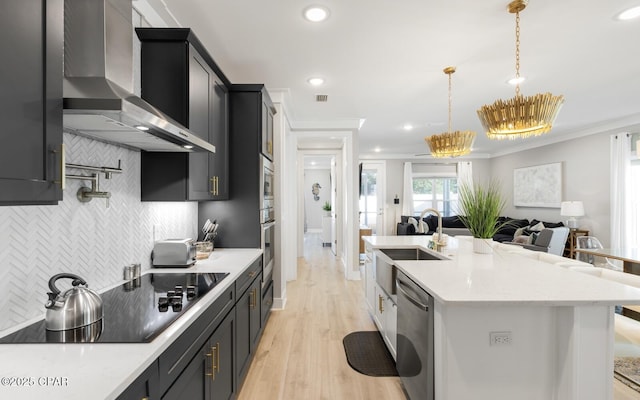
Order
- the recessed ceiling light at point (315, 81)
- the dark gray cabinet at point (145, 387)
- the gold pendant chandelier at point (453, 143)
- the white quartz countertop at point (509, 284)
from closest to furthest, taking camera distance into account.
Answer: the dark gray cabinet at point (145, 387) → the white quartz countertop at point (509, 284) → the recessed ceiling light at point (315, 81) → the gold pendant chandelier at point (453, 143)

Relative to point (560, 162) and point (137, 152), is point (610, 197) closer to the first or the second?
point (560, 162)

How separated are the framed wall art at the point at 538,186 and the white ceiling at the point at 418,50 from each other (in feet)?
7.79

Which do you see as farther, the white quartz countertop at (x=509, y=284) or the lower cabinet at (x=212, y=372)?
the white quartz countertop at (x=509, y=284)

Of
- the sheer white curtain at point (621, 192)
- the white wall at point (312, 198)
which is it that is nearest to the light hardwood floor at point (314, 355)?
the sheer white curtain at point (621, 192)

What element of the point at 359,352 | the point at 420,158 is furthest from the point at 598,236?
the point at 359,352

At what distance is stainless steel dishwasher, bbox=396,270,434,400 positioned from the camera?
159 cm

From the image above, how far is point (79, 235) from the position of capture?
154cm

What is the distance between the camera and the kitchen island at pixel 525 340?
1.42 m

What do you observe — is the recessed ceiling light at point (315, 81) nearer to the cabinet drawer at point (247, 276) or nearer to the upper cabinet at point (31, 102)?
the cabinet drawer at point (247, 276)

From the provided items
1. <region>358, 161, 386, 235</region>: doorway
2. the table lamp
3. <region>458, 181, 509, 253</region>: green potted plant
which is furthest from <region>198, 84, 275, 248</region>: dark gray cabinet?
<region>358, 161, 386, 235</region>: doorway

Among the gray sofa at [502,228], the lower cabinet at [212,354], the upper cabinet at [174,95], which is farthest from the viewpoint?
the gray sofa at [502,228]

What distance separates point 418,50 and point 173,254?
266 cm

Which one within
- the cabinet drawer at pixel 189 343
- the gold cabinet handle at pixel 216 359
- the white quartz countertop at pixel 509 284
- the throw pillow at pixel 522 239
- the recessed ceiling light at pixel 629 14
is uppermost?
the recessed ceiling light at pixel 629 14

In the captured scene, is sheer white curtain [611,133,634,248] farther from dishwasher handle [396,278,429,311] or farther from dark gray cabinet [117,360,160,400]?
dark gray cabinet [117,360,160,400]
